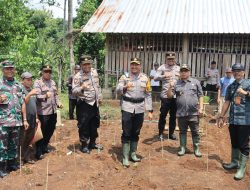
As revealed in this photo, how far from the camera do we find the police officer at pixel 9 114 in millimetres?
5574

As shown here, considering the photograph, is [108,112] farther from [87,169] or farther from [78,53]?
[78,53]

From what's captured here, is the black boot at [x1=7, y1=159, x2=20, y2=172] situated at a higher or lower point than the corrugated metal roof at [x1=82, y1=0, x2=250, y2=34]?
→ lower

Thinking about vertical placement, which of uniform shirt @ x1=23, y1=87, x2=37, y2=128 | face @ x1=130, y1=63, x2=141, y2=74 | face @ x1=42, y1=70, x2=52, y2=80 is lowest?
uniform shirt @ x1=23, y1=87, x2=37, y2=128

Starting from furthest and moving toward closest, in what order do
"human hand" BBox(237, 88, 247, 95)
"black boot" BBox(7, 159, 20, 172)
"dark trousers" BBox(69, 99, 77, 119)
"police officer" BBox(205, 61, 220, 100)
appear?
"police officer" BBox(205, 61, 220, 100)
"dark trousers" BBox(69, 99, 77, 119)
"black boot" BBox(7, 159, 20, 172)
"human hand" BBox(237, 88, 247, 95)

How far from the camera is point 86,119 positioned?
669cm

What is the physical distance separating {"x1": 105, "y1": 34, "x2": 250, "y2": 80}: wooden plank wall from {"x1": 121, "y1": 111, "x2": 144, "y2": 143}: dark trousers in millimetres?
7214

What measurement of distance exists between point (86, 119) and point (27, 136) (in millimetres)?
1112

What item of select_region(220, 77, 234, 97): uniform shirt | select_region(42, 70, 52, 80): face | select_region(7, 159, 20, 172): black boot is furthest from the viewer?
select_region(220, 77, 234, 97): uniform shirt

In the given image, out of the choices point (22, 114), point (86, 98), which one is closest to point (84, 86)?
point (86, 98)

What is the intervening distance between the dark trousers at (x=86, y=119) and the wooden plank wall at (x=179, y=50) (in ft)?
23.1

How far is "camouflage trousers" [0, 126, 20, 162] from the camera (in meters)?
5.60

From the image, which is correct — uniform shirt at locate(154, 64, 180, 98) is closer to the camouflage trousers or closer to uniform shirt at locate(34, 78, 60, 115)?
uniform shirt at locate(34, 78, 60, 115)

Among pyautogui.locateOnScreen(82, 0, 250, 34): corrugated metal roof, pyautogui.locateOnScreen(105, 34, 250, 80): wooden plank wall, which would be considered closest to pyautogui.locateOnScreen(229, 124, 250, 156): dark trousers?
pyautogui.locateOnScreen(82, 0, 250, 34): corrugated metal roof

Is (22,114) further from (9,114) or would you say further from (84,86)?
(84,86)
